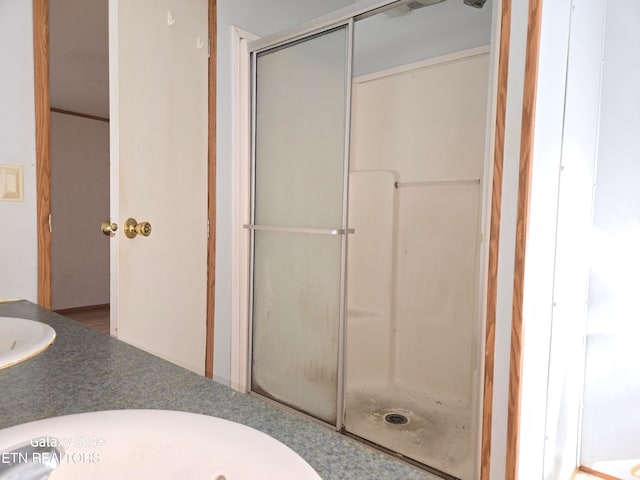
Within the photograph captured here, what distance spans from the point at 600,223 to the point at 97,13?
285 cm

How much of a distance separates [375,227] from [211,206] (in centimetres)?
106

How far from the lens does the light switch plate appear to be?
134 centimetres

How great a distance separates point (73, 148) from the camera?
480 centimetres

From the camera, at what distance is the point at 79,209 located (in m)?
4.89

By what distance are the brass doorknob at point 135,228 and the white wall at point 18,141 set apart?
29 centimetres

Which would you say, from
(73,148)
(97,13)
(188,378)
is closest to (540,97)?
(188,378)

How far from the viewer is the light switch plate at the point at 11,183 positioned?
1338mm

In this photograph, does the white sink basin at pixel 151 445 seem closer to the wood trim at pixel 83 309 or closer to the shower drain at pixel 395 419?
the shower drain at pixel 395 419

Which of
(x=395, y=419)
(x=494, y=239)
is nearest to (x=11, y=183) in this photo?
(x=494, y=239)

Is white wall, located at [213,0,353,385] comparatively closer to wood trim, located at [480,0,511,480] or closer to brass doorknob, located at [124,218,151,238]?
brass doorknob, located at [124,218,151,238]

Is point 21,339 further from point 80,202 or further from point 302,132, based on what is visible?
point 80,202

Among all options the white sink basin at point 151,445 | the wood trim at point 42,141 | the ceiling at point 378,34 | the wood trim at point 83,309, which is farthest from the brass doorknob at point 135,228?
the wood trim at point 83,309

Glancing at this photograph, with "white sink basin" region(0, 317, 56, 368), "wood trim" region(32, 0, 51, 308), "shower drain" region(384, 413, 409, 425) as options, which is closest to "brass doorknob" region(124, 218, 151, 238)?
"wood trim" region(32, 0, 51, 308)

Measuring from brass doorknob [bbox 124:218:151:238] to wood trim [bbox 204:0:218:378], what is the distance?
40 centimetres
